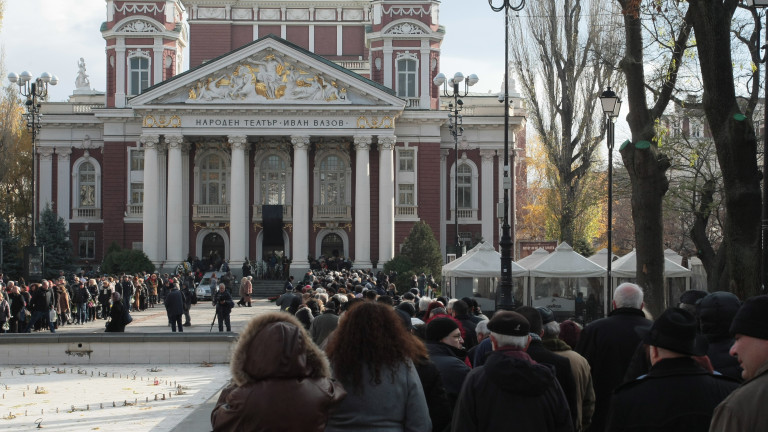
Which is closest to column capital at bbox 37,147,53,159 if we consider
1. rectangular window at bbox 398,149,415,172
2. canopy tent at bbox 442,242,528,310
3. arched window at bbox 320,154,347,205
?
arched window at bbox 320,154,347,205

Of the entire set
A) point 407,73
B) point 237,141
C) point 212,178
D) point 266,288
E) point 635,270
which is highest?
point 407,73

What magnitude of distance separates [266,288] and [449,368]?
46552 mm

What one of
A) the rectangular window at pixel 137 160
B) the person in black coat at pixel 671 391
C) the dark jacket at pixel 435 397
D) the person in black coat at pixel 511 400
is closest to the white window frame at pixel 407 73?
the rectangular window at pixel 137 160

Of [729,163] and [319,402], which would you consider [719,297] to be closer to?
[319,402]

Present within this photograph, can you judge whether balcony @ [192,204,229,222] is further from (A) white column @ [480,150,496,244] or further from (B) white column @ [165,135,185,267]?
(A) white column @ [480,150,496,244]

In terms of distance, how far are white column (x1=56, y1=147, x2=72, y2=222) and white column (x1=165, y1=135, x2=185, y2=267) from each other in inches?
326

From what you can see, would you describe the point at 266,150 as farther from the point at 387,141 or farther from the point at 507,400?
the point at 507,400

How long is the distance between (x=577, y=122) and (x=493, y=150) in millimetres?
16290

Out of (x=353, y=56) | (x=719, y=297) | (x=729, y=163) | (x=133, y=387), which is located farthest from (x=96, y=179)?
(x=719, y=297)

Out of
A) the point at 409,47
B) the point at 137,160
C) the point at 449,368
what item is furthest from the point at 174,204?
the point at 449,368

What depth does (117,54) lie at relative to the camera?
6253cm

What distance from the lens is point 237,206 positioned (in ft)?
191

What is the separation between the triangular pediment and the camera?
57.3 m

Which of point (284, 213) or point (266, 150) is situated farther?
point (266, 150)
